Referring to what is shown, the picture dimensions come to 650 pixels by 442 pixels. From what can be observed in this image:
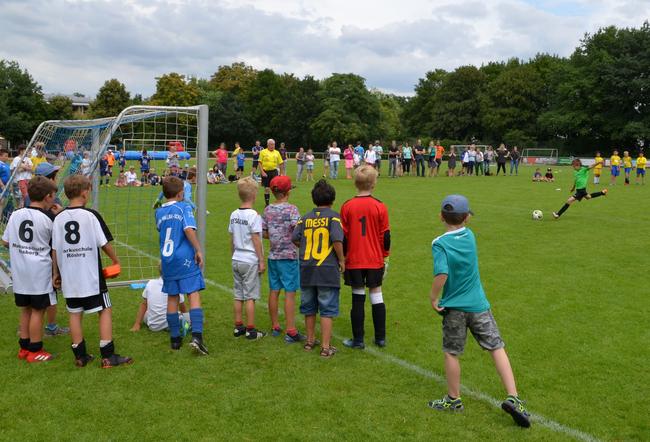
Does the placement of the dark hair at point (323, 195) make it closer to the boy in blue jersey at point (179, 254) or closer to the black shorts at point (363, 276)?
the black shorts at point (363, 276)

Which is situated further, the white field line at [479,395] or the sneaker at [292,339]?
the sneaker at [292,339]

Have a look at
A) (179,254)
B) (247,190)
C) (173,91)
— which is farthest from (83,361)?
(173,91)

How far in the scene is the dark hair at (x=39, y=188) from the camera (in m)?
5.55

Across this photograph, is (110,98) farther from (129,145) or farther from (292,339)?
(292,339)

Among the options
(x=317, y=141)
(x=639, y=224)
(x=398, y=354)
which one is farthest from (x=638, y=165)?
(x=317, y=141)

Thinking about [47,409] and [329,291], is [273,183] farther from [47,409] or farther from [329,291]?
[47,409]

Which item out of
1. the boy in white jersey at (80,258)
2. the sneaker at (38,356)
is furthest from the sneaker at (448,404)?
the sneaker at (38,356)

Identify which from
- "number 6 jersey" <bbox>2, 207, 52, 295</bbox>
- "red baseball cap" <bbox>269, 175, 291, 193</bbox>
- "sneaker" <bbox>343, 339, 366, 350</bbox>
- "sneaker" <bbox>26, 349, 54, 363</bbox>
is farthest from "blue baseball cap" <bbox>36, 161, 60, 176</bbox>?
"sneaker" <bbox>343, 339, 366, 350</bbox>

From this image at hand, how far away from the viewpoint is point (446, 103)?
7781cm

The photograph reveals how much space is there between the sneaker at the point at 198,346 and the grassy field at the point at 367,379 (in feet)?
0.34

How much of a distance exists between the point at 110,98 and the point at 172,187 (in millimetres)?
77743

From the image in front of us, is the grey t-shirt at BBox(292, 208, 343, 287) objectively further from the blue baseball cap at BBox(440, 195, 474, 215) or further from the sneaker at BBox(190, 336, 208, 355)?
the blue baseball cap at BBox(440, 195, 474, 215)

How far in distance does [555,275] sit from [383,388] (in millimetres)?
5273

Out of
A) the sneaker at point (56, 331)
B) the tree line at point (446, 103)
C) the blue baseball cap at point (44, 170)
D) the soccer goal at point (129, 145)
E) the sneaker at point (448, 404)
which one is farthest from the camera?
the tree line at point (446, 103)
